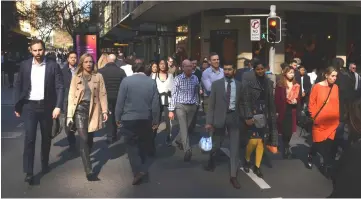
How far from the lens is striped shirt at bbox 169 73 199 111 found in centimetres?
768

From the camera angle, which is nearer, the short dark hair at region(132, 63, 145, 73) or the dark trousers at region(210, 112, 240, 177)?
the dark trousers at region(210, 112, 240, 177)

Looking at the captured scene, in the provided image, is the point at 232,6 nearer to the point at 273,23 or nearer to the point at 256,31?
the point at 256,31

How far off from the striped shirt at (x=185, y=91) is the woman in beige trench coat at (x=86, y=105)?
1554 millimetres

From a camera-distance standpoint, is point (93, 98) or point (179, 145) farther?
point (179, 145)

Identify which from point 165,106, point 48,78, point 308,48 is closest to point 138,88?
point 48,78

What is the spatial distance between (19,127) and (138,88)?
5.64 m

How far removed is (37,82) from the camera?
20.0 feet

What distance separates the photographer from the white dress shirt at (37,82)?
6066 millimetres

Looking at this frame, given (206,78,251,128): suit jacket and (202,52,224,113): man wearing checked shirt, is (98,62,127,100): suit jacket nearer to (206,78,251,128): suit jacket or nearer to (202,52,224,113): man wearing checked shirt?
(202,52,224,113): man wearing checked shirt

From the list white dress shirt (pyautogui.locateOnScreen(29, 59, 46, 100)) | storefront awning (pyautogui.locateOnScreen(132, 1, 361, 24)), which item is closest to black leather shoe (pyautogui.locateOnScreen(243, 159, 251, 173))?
white dress shirt (pyautogui.locateOnScreen(29, 59, 46, 100))

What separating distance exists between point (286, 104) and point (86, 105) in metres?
3.31

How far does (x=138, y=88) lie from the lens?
621 centimetres

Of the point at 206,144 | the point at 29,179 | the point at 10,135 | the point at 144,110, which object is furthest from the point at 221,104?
the point at 10,135

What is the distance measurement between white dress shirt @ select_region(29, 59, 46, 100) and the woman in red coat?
3722 mm
